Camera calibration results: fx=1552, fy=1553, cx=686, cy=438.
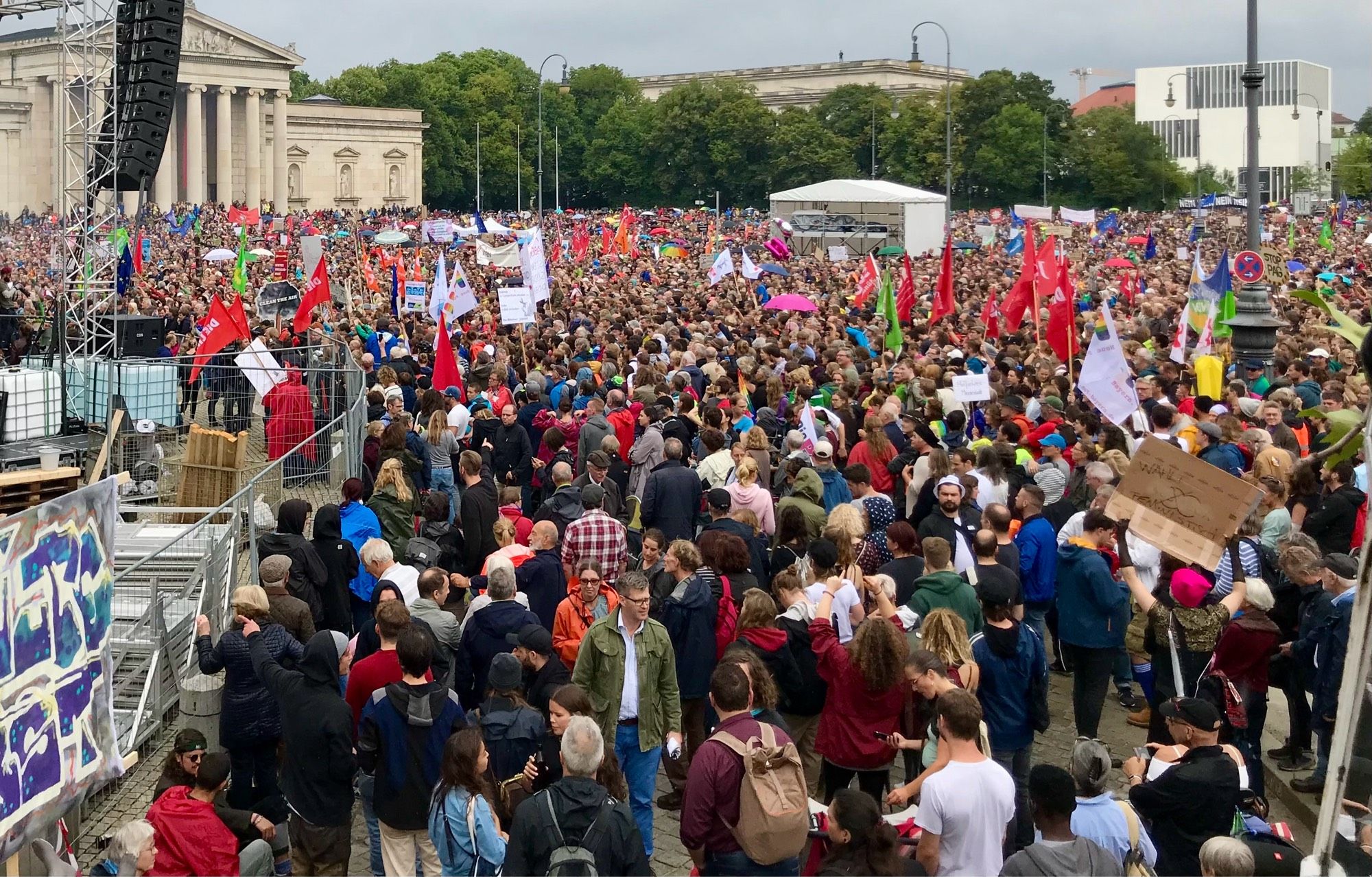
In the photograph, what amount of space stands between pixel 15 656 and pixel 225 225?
182 feet

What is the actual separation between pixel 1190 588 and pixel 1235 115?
141 meters

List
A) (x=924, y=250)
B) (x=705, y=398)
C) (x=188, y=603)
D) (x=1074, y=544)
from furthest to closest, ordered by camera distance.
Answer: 1. (x=924, y=250)
2. (x=705, y=398)
3. (x=188, y=603)
4. (x=1074, y=544)

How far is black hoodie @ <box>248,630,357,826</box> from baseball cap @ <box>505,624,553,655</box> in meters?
0.84

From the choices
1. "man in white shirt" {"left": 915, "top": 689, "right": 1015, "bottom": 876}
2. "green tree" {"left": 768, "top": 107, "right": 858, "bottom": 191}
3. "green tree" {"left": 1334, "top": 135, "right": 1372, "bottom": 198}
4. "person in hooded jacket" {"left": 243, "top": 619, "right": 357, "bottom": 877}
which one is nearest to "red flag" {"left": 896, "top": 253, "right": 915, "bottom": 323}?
"person in hooded jacket" {"left": 243, "top": 619, "right": 357, "bottom": 877}

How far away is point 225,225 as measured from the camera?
57375 millimetres

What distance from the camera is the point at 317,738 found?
6605mm

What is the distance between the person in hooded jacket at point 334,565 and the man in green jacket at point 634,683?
262cm

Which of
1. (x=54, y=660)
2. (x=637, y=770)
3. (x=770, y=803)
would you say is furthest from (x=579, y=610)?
(x=54, y=660)

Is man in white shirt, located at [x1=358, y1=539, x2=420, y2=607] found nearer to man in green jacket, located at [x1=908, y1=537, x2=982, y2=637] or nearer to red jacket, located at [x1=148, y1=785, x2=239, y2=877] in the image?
red jacket, located at [x1=148, y1=785, x2=239, y2=877]

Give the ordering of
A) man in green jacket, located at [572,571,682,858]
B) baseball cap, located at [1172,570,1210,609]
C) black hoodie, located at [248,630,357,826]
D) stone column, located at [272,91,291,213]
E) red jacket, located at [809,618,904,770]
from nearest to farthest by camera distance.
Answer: black hoodie, located at [248,630,357,826]
red jacket, located at [809,618,904,770]
man in green jacket, located at [572,571,682,858]
baseball cap, located at [1172,570,1210,609]
stone column, located at [272,91,291,213]

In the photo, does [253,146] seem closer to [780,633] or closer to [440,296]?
[440,296]

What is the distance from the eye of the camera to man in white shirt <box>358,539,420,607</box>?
8406 millimetres

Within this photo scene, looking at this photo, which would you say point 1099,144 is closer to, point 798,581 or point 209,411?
point 209,411

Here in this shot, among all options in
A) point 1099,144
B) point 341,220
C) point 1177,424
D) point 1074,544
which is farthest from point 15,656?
point 1099,144
